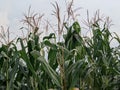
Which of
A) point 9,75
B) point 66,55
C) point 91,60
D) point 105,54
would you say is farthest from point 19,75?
point 105,54

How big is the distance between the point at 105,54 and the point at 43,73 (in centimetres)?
133

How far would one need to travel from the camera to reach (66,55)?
12.9ft

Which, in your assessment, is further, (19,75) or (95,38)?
(95,38)

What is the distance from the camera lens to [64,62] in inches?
144

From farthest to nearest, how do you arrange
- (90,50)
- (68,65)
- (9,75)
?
1. (90,50)
2. (9,75)
3. (68,65)

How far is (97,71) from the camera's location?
4.73m

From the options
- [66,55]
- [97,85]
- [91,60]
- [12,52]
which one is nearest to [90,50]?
[91,60]

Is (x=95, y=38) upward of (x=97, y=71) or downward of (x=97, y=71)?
upward

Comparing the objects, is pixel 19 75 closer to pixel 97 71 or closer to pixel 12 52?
pixel 12 52

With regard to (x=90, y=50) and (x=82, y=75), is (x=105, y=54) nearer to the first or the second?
(x=90, y=50)

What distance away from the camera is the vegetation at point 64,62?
366 centimetres

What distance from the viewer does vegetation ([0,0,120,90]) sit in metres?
3.66

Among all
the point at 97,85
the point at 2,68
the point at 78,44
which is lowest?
the point at 97,85

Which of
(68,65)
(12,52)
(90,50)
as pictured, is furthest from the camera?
(90,50)
